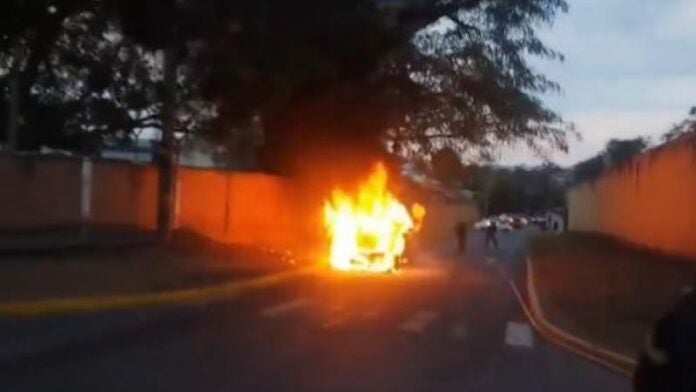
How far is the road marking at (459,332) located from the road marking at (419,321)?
1.50ft

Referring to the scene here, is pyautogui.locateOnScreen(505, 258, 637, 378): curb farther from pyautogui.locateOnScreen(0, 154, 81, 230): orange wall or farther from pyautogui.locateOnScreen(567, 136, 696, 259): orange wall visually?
pyautogui.locateOnScreen(567, 136, 696, 259): orange wall

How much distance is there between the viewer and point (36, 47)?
36.9 m

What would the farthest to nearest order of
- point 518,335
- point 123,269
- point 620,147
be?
point 620,147 → point 123,269 → point 518,335

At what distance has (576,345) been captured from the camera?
79.4ft

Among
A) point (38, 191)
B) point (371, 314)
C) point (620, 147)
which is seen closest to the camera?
point (371, 314)

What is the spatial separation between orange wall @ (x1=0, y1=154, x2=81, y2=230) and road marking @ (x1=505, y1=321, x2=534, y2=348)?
36.3ft

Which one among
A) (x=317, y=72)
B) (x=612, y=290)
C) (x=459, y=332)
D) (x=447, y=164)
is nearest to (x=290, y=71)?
(x=317, y=72)

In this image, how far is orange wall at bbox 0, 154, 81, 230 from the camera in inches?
1357

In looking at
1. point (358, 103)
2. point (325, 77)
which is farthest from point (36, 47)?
point (358, 103)

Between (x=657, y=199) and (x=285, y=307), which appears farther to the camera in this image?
(x=657, y=199)

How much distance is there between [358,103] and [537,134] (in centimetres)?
1086

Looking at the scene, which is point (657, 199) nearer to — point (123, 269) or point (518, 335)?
point (123, 269)

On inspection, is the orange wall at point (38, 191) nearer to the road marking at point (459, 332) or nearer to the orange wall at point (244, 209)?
the orange wall at point (244, 209)

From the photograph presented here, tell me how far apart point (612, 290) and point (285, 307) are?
852 centimetres
